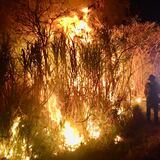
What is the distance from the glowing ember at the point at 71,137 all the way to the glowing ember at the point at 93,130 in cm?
30

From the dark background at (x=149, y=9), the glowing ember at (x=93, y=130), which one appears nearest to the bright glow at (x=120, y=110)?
the glowing ember at (x=93, y=130)

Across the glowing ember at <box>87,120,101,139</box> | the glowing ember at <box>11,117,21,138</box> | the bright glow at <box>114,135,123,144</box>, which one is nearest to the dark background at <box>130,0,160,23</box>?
the bright glow at <box>114,135,123,144</box>

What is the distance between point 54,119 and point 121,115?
222 cm

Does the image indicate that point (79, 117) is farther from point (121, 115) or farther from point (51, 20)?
point (51, 20)

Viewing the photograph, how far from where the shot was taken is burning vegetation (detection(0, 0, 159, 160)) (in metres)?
8.73

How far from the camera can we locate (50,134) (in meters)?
9.46

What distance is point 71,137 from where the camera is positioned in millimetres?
10086

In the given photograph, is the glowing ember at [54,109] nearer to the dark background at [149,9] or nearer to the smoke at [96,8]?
the smoke at [96,8]

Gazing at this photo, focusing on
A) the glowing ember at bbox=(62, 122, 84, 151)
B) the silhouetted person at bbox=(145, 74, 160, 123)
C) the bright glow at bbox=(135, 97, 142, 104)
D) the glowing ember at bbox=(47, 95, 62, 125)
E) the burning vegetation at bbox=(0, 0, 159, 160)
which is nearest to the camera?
the burning vegetation at bbox=(0, 0, 159, 160)

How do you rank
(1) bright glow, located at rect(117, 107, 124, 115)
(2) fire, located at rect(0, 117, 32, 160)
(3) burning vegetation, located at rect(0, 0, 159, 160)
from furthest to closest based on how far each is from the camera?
(1) bright glow, located at rect(117, 107, 124, 115) → (3) burning vegetation, located at rect(0, 0, 159, 160) → (2) fire, located at rect(0, 117, 32, 160)

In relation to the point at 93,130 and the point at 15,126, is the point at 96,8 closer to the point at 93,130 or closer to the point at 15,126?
the point at 93,130

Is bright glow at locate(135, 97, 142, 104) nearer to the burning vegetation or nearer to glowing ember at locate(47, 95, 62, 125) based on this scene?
the burning vegetation

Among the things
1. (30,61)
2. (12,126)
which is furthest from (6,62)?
(12,126)

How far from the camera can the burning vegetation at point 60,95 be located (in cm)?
873
